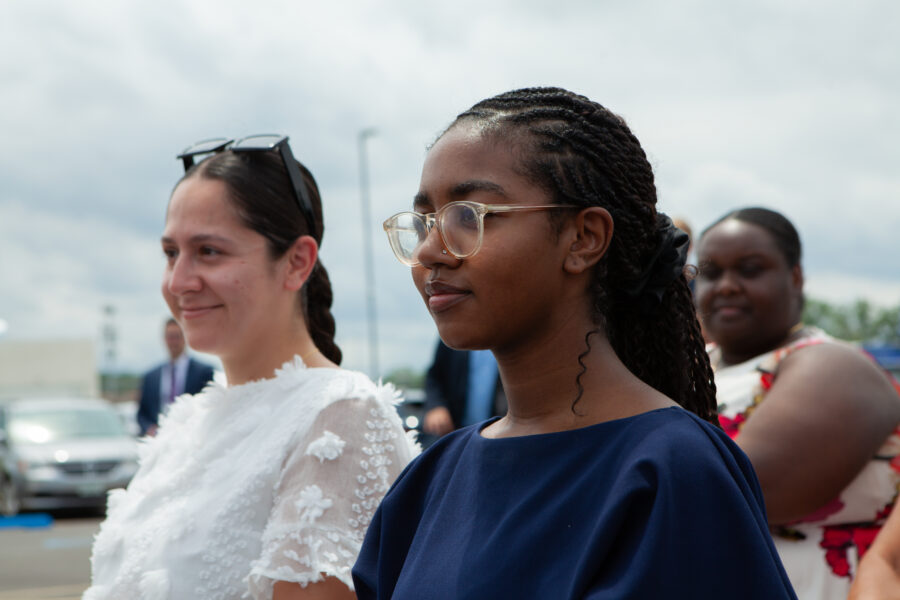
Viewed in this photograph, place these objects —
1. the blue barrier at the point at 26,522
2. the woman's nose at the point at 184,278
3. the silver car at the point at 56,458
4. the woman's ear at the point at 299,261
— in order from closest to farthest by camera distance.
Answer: the woman's nose at the point at 184,278, the woman's ear at the point at 299,261, the blue barrier at the point at 26,522, the silver car at the point at 56,458

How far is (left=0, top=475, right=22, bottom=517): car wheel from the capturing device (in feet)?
44.9

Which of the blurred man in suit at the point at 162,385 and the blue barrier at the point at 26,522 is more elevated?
the blurred man in suit at the point at 162,385

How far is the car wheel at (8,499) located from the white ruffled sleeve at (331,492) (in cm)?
1269

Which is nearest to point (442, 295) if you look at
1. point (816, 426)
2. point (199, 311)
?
point (199, 311)

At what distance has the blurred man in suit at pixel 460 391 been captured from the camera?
525cm

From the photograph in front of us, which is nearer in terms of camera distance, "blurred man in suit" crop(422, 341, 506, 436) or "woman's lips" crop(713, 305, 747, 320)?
"woman's lips" crop(713, 305, 747, 320)


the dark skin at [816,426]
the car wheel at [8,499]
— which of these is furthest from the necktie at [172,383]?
the dark skin at [816,426]

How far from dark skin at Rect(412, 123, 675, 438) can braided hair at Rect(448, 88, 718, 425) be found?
3cm

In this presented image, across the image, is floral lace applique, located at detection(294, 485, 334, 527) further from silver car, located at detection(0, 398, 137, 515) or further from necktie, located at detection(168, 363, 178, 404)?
silver car, located at detection(0, 398, 137, 515)

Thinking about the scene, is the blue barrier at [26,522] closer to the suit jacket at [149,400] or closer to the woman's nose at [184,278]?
the suit jacket at [149,400]

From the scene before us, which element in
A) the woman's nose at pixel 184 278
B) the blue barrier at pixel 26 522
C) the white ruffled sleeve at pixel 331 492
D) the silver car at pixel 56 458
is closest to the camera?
the white ruffled sleeve at pixel 331 492

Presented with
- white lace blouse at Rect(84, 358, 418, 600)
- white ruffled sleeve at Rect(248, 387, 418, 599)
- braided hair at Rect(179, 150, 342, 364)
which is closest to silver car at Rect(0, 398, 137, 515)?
braided hair at Rect(179, 150, 342, 364)

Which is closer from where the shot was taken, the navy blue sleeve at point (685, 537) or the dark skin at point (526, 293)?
the navy blue sleeve at point (685, 537)

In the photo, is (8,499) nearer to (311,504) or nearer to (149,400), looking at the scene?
(149,400)
